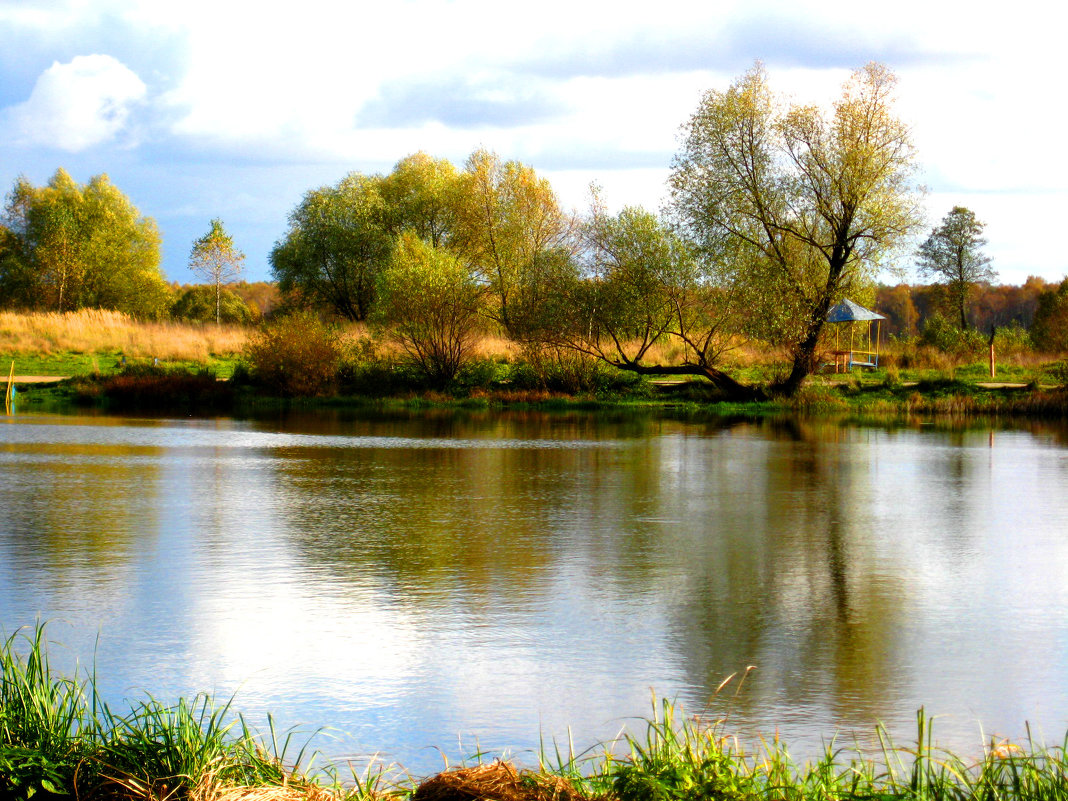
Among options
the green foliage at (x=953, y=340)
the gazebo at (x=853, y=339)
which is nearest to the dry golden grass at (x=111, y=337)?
the gazebo at (x=853, y=339)

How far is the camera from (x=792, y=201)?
3206 cm

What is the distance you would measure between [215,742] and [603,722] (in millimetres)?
2138

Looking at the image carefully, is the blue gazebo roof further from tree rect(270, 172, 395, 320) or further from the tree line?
tree rect(270, 172, 395, 320)

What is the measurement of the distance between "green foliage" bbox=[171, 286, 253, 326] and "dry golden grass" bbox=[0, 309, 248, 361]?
21805mm

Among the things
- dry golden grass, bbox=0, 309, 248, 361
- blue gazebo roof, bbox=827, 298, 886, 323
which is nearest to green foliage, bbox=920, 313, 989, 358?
blue gazebo roof, bbox=827, 298, 886, 323

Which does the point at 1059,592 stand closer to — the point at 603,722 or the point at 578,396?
the point at 603,722

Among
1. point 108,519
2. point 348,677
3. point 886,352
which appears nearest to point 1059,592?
point 348,677

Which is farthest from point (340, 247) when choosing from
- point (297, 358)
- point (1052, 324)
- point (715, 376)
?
point (1052, 324)

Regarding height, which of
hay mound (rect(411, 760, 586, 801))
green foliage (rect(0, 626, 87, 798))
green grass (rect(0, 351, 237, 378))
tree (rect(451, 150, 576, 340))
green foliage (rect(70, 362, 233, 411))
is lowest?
hay mound (rect(411, 760, 586, 801))

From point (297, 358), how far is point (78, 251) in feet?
133

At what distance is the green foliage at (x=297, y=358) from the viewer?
109 feet

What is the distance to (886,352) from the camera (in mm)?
44656

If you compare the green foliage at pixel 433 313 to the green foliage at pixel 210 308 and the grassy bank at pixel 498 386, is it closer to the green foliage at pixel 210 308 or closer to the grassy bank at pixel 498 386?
the grassy bank at pixel 498 386

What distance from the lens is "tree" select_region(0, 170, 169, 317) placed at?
65750 millimetres
